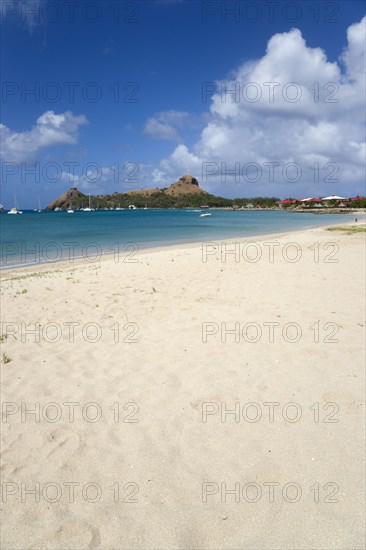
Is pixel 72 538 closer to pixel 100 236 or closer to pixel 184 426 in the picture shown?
pixel 184 426

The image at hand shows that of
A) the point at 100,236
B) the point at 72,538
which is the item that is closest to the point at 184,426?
the point at 72,538

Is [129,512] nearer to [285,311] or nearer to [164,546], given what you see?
[164,546]

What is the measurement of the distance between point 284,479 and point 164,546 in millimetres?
1365

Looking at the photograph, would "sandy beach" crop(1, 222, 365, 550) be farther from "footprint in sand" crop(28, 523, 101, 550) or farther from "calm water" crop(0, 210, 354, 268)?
"calm water" crop(0, 210, 354, 268)

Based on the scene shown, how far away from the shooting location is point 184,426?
13.8 ft

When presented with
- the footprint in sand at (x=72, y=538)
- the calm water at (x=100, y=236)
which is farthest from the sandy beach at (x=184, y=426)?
the calm water at (x=100, y=236)

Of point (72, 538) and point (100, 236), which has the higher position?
point (100, 236)

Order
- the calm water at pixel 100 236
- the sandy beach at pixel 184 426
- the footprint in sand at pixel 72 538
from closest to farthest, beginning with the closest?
the footprint in sand at pixel 72 538
the sandy beach at pixel 184 426
the calm water at pixel 100 236

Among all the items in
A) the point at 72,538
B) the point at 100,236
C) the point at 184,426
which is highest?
the point at 100,236

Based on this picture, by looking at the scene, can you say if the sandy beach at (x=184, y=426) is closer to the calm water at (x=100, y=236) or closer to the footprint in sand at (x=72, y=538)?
the footprint in sand at (x=72, y=538)

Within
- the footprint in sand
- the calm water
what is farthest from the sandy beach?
the calm water

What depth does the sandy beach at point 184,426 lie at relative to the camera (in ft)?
9.94

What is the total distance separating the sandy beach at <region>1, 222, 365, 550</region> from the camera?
9.94ft

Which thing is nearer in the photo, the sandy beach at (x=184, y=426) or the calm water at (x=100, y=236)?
the sandy beach at (x=184, y=426)
